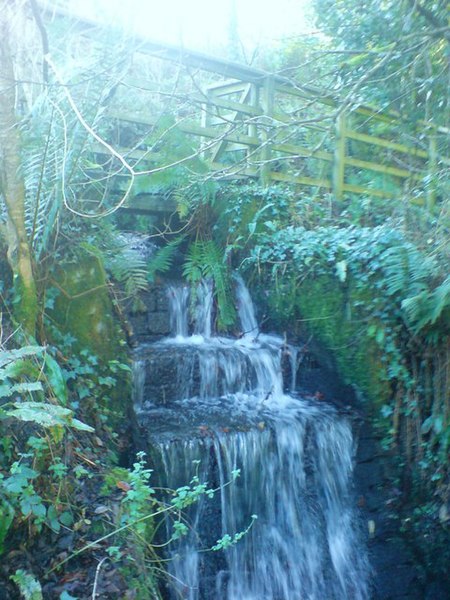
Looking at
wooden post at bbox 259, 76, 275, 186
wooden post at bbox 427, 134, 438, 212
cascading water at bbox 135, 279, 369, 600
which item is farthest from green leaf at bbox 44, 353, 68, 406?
wooden post at bbox 259, 76, 275, 186

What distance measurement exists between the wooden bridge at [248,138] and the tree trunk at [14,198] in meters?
0.97

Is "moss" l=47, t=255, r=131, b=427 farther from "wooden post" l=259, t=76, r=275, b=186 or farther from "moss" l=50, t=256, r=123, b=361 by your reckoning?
"wooden post" l=259, t=76, r=275, b=186

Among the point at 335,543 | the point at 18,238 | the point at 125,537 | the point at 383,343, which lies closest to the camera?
the point at 125,537

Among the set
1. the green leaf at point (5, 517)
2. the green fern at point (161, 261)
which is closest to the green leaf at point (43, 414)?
the green leaf at point (5, 517)

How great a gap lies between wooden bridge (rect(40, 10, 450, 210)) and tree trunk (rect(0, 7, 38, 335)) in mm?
970

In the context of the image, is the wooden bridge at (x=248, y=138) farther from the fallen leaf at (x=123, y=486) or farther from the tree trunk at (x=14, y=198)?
the fallen leaf at (x=123, y=486)

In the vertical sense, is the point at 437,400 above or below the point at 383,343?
below

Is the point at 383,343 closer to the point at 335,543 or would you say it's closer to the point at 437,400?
the point at 437,400

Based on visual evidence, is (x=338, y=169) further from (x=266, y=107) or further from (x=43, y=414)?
(x=43, y=414)

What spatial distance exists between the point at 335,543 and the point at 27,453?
3228 mm

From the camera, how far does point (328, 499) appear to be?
611 cm

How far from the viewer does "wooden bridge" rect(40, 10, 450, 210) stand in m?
6.66

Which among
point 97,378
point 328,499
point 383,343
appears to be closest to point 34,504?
point 97,378

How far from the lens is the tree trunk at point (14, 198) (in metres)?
4.88
